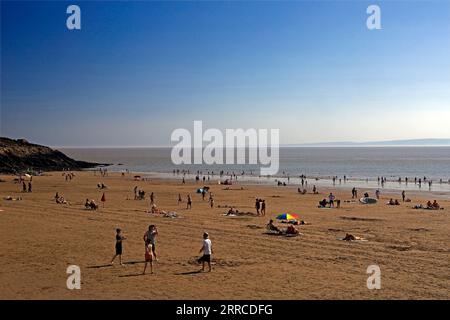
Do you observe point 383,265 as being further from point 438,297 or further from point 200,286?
point 200,286

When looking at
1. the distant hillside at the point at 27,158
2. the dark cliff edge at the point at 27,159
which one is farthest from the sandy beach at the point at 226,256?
the distant hillside at the point at 27,158

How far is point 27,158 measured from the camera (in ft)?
290

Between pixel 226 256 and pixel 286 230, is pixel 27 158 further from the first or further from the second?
pixel 226 256

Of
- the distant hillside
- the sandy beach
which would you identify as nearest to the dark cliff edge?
the distant hillside

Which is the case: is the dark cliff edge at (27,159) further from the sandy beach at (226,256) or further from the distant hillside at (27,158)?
the sandy beach at (226,256)

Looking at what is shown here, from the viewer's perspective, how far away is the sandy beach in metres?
12.1

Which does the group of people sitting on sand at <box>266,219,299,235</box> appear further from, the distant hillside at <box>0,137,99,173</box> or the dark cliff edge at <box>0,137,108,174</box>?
the distant hillside at <box>0,137,99,173</box>

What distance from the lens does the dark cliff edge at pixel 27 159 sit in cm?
8012

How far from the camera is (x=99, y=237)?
19828 mm

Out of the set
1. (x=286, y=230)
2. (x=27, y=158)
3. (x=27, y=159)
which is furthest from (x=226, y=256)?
(x=27, y=158)

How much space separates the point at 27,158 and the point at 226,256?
3257 inches

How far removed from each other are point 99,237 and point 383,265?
12232 mm
